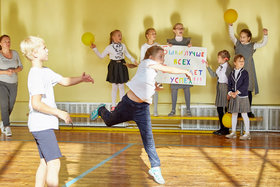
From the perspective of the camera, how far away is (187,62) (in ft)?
18.5

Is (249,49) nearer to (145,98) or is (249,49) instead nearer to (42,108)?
(145,98)

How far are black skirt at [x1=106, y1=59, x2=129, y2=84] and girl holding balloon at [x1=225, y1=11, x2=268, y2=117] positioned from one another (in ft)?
5.86

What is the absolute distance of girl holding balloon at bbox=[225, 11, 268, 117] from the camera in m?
5.39

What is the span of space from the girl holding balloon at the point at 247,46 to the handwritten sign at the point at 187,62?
20.3 inches

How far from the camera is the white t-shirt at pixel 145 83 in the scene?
2990 millimetres

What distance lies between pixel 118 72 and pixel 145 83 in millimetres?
2703

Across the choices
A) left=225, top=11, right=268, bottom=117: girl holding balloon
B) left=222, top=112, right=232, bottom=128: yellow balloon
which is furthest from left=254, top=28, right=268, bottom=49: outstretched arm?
left=222, top=112, right=232, bottom=128: yellow balloon

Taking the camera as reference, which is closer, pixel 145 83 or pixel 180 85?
pixel 145 83

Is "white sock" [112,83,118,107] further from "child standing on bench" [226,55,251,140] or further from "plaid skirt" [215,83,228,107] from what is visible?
"child standing on bench" [226,55,251,140]

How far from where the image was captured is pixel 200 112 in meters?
5.89

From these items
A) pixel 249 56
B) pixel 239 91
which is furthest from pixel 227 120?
pixel 249 56

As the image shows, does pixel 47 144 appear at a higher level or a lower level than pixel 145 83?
lower

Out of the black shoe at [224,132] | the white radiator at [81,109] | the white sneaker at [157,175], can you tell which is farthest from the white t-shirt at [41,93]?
the white radiator at [81,109]

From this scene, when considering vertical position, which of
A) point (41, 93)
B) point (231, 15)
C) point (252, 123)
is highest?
point (231, 15)
